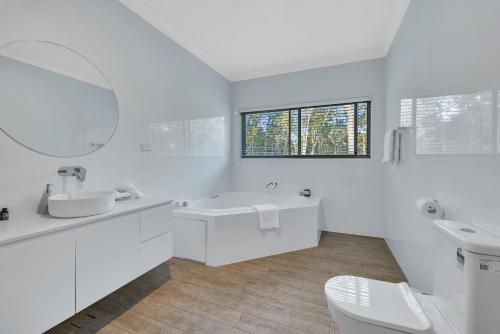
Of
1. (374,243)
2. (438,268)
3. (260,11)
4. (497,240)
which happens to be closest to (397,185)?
(374,243)

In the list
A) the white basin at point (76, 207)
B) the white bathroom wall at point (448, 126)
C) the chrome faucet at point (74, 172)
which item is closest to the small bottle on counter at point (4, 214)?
the white basin at point (76, 207)

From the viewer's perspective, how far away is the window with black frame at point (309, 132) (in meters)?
3.17

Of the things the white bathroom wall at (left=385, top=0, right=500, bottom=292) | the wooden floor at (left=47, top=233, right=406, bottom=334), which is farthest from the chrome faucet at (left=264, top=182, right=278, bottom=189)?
the white bathroom wall at (left=385, top=0, right=500, bottom=292)

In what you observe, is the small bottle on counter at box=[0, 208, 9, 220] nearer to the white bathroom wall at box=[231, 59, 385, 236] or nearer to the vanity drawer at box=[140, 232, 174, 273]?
the vanity drawer at box=[140, 232, 174, 273]

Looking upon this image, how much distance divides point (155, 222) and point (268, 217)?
4.04 feet

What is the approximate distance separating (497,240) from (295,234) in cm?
203

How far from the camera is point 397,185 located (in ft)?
7.47

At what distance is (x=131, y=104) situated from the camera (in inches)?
82.1

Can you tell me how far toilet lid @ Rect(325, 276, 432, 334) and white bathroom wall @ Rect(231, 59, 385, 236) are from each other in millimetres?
2117

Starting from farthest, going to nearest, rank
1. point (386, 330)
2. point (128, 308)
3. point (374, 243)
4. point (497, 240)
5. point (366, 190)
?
point (366, 190), point (374, 243), point (128, 308), point (386, 330), point (497, 240)

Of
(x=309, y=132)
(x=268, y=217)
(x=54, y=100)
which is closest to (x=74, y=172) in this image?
(x=54, y=100)

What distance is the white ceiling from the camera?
213 cm

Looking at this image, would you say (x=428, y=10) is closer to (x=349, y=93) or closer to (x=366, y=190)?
(x=349, y=93)

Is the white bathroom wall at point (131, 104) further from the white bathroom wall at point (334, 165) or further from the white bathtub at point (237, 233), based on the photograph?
the white bathroom wall at point (334, 165)
